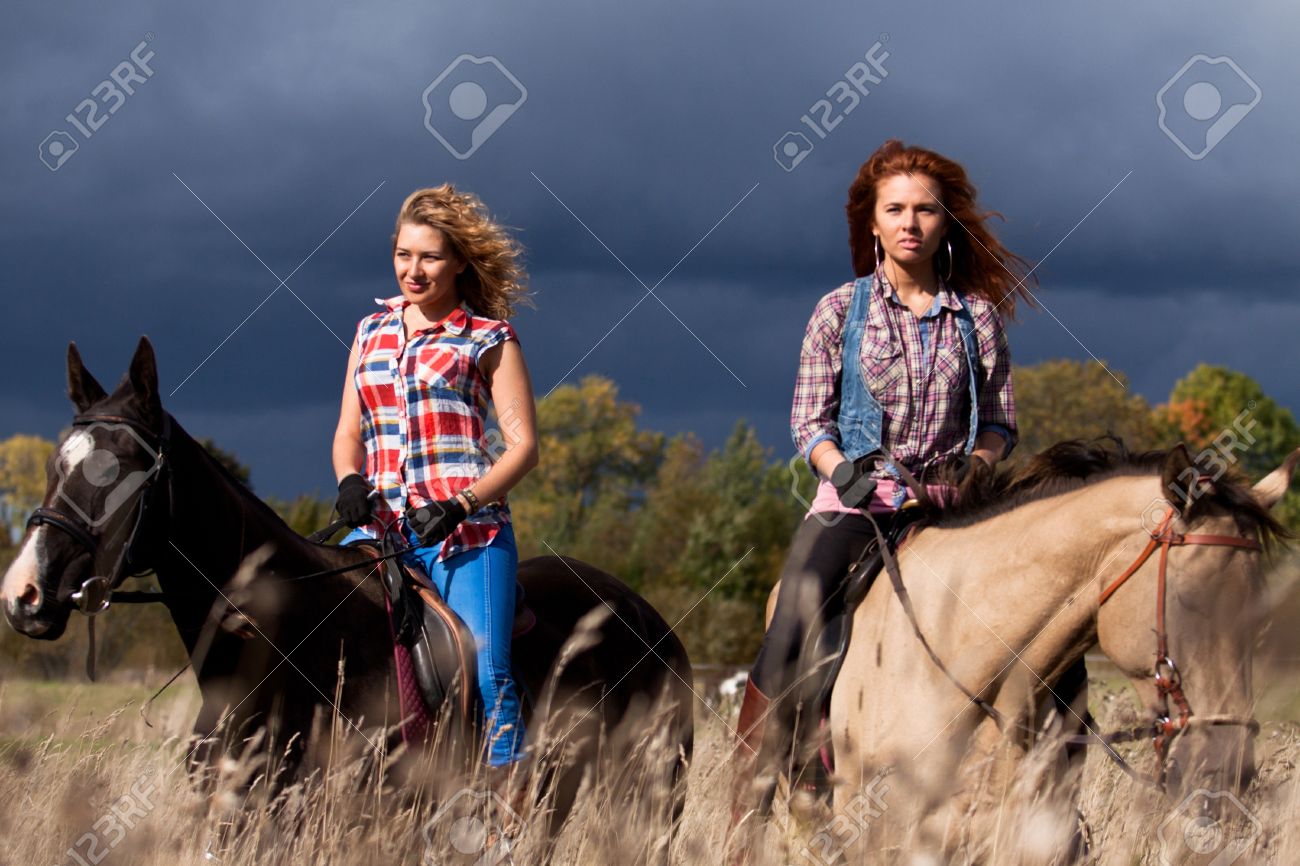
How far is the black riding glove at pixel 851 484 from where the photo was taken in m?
5.32

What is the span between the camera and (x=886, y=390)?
18.3ft

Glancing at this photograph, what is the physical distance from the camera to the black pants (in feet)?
17.6

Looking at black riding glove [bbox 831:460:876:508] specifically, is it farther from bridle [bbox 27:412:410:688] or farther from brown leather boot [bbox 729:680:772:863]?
bridle [bbox 27:412:410:688]

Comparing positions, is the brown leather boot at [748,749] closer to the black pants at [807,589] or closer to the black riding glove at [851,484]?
the black pants at [807,589]

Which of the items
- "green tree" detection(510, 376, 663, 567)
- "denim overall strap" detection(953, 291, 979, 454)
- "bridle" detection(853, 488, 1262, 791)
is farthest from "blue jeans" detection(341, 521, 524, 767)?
"green tree" detection(510, 376, 663, 567)

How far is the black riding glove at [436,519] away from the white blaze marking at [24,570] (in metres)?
1.31

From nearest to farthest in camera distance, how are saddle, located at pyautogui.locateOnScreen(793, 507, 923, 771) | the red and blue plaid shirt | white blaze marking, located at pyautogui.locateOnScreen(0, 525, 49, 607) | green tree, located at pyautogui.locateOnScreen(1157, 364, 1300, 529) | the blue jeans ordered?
white blaze marking, located at pyautogui.locateOnScreen(0, 525, 49, 607), saddle, located at pyautogui.locateOnScreen(793, 507, 923, 771), the blue jeans, the red and blue plaid shirt, green tree, located at pyautogui.locateOnScreen(1157, 364, 1300, 529)

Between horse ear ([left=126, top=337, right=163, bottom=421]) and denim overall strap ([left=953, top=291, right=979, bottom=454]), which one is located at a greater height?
denim overall strap ([left=953, top=291, right=979, bottom=454])

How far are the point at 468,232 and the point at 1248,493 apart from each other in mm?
3218

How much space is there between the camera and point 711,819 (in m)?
5.83

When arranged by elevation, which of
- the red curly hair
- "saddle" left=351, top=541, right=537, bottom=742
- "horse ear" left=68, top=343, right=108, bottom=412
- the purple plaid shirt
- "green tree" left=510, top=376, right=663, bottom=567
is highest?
"green tree" left=510, top=376, right=663, bottom=567

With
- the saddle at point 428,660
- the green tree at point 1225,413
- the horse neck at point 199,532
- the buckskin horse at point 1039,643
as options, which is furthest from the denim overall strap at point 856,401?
the green tree at point 1225,413

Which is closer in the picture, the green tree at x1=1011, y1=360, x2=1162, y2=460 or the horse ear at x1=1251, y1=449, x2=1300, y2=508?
the horse ear at x1=1251, y1=449, x2=1300, y2=508

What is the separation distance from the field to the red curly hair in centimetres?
192
